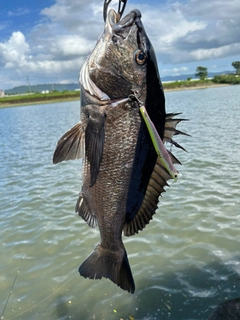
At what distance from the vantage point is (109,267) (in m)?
2.98

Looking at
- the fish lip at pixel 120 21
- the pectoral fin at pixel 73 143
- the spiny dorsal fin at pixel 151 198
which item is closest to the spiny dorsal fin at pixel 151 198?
the spiny dorsal fin at pixel 151 198

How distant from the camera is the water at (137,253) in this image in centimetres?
523

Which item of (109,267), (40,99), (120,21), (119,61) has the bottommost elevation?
(40,99)

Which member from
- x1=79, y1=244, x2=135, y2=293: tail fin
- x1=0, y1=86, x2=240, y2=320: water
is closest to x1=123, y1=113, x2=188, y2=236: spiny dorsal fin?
x1=79, y1=244, x2=135, y2=293: tail fin

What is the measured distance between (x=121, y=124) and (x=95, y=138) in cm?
22

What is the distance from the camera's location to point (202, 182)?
402 inches

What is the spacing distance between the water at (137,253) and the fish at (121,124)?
2.70 m

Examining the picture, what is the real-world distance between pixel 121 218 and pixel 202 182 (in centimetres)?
761

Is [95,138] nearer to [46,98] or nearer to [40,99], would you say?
[46,98]

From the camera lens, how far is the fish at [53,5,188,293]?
105 inches

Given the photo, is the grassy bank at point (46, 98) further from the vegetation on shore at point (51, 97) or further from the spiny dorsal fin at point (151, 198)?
the spiny dorsal fin at point (151, 198)

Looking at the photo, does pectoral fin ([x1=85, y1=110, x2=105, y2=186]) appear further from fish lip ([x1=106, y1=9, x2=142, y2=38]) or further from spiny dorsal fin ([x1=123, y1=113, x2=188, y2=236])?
fish lip ([x1=106, y1=9, x2=142, y2=38])

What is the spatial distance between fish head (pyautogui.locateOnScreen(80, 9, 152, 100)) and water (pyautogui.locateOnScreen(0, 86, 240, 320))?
3567 mm

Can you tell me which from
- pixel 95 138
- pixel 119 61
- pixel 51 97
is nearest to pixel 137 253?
pixel 95 138
